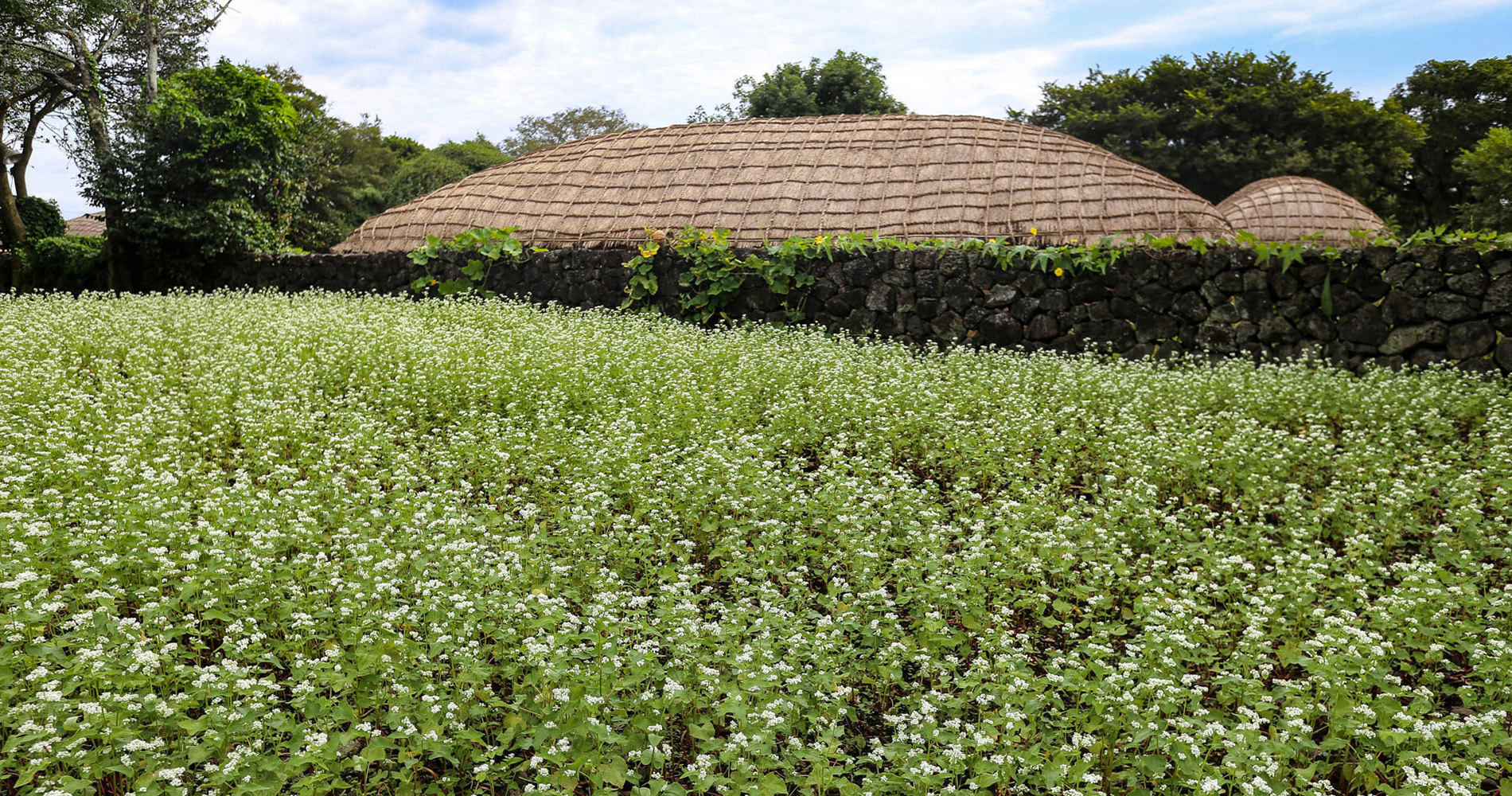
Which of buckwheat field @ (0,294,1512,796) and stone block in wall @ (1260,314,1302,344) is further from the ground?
stone block in wall @ (1260,314,1302,344)

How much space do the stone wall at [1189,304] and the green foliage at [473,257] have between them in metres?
2.40

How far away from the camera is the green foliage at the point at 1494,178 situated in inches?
1057

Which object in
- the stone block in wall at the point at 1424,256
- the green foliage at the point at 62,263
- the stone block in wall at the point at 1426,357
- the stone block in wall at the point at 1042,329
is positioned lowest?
the stone block in wall at the point at 1426,357

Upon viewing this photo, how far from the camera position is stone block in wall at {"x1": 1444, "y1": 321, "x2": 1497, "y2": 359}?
1048cm

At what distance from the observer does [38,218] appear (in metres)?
28.9

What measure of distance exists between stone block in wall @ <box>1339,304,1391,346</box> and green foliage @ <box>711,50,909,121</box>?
961 inches

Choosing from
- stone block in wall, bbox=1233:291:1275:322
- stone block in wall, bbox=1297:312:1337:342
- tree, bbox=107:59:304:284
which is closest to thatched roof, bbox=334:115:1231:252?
tree, bbox=107:59:304:284

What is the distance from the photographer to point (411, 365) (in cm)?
940

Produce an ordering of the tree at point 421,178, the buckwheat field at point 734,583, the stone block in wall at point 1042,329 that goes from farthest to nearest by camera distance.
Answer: the tree at point 421,178 < the stone block in wall at point 1042,329 < the buckwheat field at point 734,583

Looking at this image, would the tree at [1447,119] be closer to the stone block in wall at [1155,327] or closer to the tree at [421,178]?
the stone block in wall at [1155,327]

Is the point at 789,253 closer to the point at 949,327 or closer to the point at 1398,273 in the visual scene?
the point at 949,327

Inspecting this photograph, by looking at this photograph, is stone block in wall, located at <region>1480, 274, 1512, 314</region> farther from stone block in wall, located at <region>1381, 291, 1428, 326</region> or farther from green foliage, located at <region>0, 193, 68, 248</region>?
green foliage, located at <region>0, 193, 68, 248</region>

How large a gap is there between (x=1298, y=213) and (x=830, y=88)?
661 inches

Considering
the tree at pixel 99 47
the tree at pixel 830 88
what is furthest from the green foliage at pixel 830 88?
the tree at pixel 99 47
